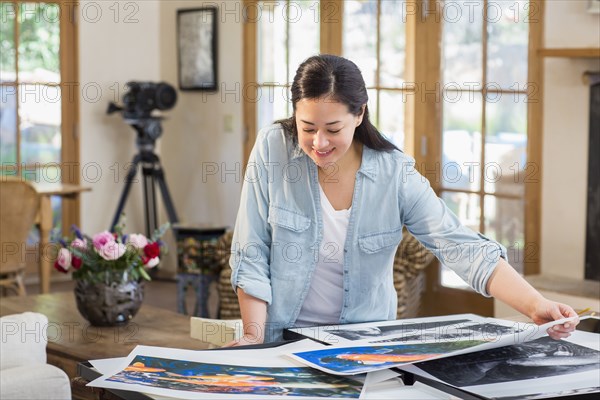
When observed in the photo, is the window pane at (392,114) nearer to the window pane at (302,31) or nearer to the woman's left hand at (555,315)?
the window pane at (302,31)

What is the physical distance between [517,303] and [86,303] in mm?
1897

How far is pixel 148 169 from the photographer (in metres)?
6.70

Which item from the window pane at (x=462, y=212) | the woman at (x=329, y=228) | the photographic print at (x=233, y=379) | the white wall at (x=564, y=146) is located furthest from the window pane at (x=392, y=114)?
the photographic print at (x=233, y=379)

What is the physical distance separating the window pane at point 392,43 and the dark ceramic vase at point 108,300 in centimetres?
240

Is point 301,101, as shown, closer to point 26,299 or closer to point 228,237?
point 26,299

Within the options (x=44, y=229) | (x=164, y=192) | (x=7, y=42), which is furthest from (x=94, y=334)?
(x=7, y=42)

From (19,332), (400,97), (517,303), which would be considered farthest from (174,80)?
(517,303)

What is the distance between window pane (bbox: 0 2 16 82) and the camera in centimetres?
639

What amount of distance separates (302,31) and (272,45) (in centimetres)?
29

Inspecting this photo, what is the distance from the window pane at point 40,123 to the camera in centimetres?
648

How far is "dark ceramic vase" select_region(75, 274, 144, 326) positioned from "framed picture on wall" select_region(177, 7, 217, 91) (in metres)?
3.30

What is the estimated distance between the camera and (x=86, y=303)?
3.48 metres

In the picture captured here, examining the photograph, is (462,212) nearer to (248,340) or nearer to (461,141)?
(461,141)

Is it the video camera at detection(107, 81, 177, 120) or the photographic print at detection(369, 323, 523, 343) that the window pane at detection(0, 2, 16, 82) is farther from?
the photographic print at detection(369, 323, 523, 343)
